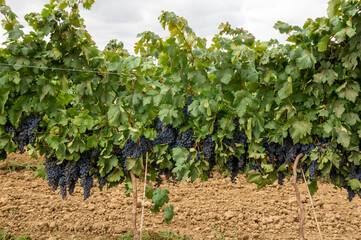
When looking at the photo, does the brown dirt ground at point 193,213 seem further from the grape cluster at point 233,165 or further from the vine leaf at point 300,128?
the vine leaf at point 300,128

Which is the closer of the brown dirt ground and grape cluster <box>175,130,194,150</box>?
grape cluster <box>175,130,194,150</box>

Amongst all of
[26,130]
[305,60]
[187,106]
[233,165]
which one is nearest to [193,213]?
[233,165]

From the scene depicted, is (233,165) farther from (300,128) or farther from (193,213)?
(193,213)

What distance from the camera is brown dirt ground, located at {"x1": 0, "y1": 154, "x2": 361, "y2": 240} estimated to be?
459 cm

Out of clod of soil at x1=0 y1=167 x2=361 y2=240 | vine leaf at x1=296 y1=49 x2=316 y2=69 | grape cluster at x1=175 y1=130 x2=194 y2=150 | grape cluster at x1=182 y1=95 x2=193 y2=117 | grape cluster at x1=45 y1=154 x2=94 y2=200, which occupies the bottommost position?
clod of soil at x1=0 y1=167 x2=361 y2=240

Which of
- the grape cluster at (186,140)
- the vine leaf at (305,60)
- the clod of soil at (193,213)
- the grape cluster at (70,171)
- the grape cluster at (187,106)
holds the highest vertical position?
the vine leaf at (305,60)

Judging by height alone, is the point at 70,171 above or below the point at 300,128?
below

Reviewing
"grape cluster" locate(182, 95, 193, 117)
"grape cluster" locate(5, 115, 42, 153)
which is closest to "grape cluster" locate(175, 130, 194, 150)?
"grape cluster" locate(182, 95, 193, 117)

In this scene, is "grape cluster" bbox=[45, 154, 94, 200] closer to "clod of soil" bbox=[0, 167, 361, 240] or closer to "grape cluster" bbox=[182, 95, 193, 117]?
"clod of soil" bbox=[0, 167, 361, 240]

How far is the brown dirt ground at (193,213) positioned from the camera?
4590 mm

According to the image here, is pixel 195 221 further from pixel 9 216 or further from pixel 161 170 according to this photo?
pixel 9 216

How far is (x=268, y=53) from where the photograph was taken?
8.72ft

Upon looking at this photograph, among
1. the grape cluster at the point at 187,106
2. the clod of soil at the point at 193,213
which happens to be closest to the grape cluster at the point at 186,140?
the grape cluster at the point at 187,106

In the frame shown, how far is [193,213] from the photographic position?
5.16 metres
